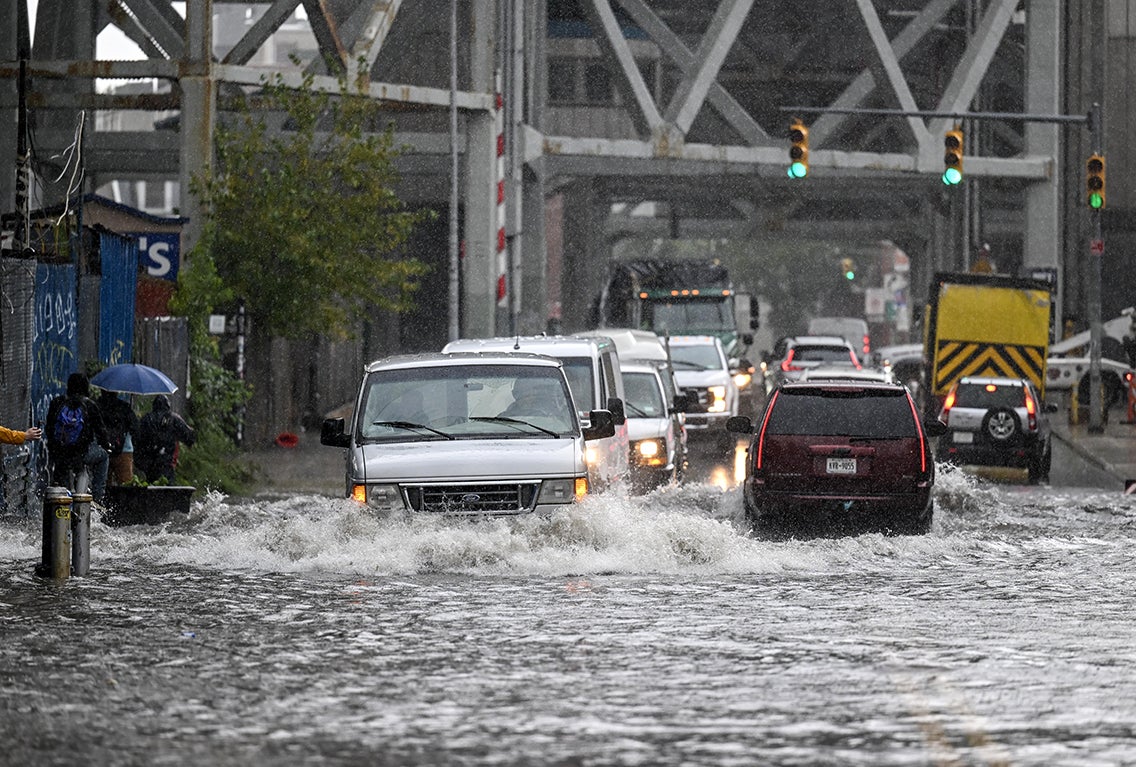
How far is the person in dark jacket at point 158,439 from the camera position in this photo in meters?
22.3

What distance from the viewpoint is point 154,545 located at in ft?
57.6

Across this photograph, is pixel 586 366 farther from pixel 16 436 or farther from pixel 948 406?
pixel 948 406

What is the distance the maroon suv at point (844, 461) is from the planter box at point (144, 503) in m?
5.39

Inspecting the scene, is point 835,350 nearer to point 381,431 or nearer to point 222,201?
point 222,201

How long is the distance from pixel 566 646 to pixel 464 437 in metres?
4.64

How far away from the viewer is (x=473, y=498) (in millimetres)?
15547

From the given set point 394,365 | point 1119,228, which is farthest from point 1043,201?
point 394,365

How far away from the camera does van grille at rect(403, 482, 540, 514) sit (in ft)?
51.0

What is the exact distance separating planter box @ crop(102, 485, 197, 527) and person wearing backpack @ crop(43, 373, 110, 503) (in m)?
0.54

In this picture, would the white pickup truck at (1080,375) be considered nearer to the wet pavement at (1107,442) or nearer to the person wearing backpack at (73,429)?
the wet pavement at (1107,442)

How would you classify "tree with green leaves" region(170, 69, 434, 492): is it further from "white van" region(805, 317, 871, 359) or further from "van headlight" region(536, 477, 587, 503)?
"white van" region(805, 317, 871, 359)

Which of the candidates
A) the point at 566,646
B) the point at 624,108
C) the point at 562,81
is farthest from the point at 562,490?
the point at 562,81

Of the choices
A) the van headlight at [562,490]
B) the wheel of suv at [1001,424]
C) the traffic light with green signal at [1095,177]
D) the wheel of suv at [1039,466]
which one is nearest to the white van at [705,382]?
the wheel of suv at [1001,424]

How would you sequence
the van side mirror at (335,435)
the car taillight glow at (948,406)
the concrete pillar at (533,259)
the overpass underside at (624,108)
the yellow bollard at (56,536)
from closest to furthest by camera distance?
the yellow bollard at (56,536) < the van side mirror at (335,435) < the car taillight glow at (948,406) < the overpass underside at (624,108) < the concrete pillar at (533,259)
